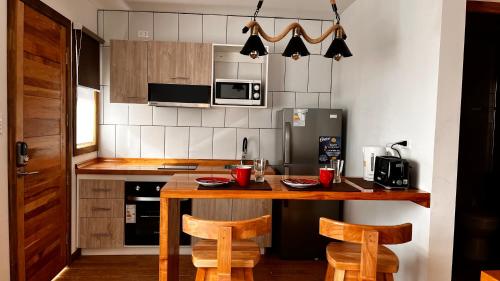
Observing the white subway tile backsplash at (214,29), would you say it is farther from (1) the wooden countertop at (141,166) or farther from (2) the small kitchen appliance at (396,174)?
(2) the small kitchen appliance at (396,174)

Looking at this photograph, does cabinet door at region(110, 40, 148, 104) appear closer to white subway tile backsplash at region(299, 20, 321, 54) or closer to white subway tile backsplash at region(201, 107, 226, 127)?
white subway tile backsplash at region(201, 107, 226, 127)

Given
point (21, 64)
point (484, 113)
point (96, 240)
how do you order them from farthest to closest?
point (96, 240), point (484, 113), point (21, 64)

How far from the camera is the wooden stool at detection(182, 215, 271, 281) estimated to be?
1714 millimetres

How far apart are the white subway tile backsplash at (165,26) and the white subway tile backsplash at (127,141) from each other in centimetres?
105

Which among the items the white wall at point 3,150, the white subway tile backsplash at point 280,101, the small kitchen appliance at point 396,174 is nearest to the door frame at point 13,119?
the white wall at point 3,150

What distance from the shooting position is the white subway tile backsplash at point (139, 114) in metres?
4.02

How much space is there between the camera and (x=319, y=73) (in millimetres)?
4176

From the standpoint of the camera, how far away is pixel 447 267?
2236 mm

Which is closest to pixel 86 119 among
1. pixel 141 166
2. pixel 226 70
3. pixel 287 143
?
pixel 141 166

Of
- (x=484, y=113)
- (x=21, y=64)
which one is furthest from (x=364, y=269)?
(x=21, y=64)

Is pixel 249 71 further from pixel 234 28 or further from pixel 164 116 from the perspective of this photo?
pixel 164 116

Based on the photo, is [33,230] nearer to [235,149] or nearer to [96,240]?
[96,240]

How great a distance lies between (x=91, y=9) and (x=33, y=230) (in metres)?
2.31

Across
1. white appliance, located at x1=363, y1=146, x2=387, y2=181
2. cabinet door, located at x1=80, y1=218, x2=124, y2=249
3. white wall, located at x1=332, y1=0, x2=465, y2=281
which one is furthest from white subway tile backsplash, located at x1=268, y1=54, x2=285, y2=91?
cabinet door, located at x1=80, y1=218, x2=124, y2=249
